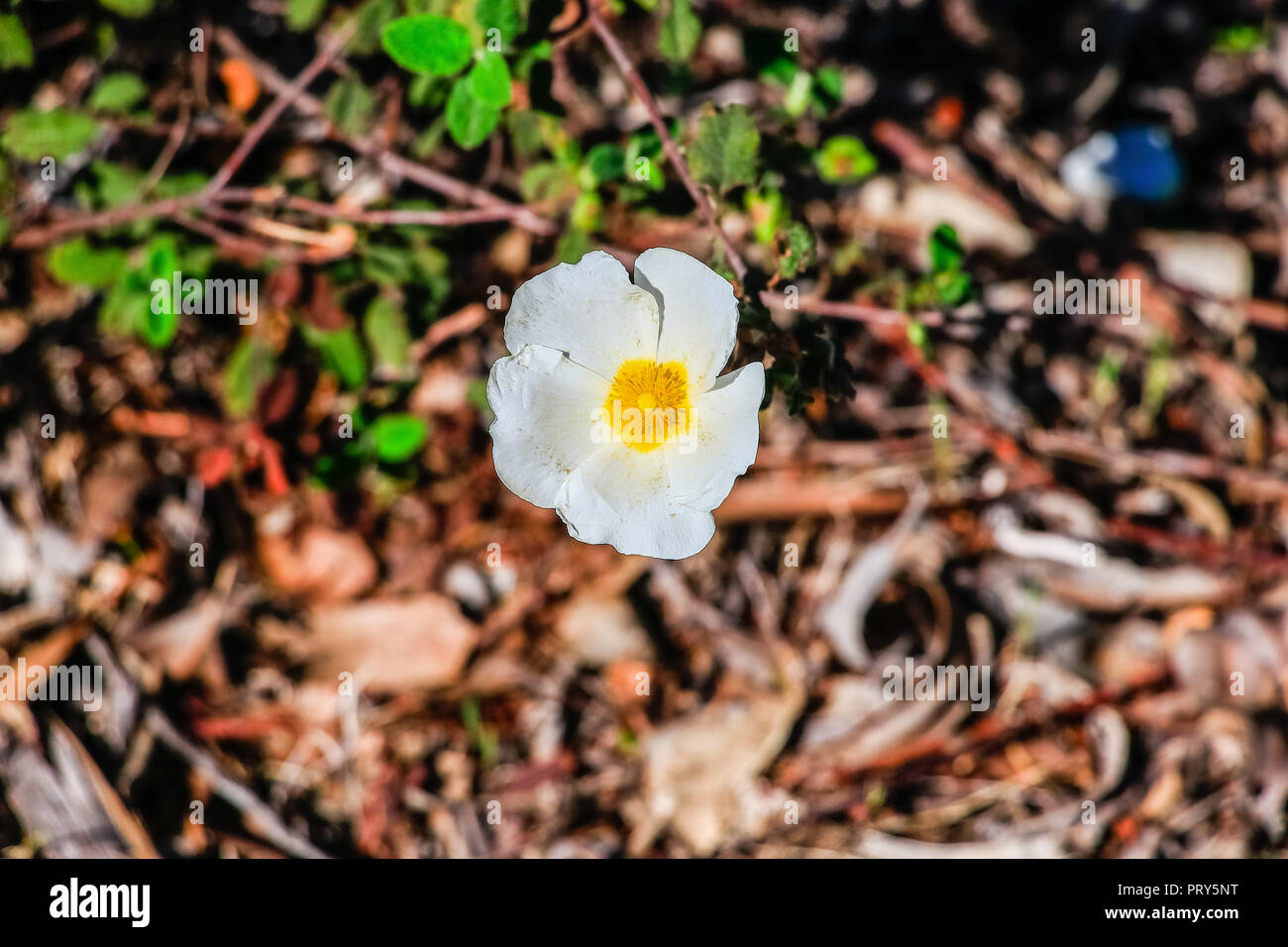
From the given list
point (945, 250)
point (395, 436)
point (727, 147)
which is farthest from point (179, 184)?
point (945, 250)

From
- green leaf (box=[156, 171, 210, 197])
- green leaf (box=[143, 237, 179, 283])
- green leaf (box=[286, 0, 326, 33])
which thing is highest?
green leaf (box=[286, 0, 326, 33])

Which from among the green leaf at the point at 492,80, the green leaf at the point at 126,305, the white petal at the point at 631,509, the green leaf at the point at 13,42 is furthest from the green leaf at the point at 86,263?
the white petal at the point at 631,509

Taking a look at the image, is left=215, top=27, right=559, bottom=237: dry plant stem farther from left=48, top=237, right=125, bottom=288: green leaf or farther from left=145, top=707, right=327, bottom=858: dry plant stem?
left=145, top=707, right=327, bottom=858: dry plant stem

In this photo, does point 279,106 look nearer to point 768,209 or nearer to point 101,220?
point 101,220

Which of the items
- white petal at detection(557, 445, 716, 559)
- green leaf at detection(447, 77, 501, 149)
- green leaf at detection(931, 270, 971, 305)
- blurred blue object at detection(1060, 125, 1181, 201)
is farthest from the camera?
blurred blue object at detection(1060, 125, 1181, 201)

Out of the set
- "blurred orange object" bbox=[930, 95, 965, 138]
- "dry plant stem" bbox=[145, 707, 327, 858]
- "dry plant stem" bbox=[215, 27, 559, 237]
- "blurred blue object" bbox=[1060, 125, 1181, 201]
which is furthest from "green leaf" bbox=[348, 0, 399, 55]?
"blurred blue object" bbox=[1060, 125, 1181, 201]

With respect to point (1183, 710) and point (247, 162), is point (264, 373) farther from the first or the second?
point (1183, 710)
